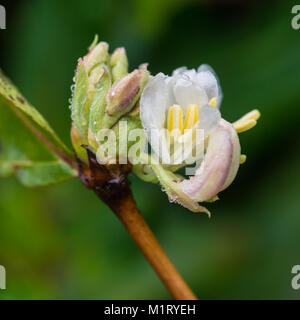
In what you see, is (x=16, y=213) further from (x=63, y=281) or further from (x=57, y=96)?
(x=57, y=96)

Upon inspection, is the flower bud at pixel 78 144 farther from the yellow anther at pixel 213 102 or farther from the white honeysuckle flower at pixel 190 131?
the yellow anther at pixel 213 102

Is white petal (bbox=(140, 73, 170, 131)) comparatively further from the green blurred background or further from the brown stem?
the green blurred background

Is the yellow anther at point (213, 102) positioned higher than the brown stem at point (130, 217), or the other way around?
the yellow anther at point (213, 102)

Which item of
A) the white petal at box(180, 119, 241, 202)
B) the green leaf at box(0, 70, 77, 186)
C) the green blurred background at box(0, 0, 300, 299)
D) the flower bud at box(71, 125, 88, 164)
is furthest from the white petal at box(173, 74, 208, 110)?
the green blurred background at box(0, 0, 300, 299)

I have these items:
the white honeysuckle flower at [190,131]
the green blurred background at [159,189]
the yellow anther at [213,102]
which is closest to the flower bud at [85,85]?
the white honeysuckle flower at [190,131]

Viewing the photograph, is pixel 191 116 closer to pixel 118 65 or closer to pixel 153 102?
pixel 153 102

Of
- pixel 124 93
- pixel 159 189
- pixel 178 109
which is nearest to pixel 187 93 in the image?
pixel 178 109

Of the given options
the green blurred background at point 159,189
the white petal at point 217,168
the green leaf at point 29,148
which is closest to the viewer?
the white petal at point 217,168
